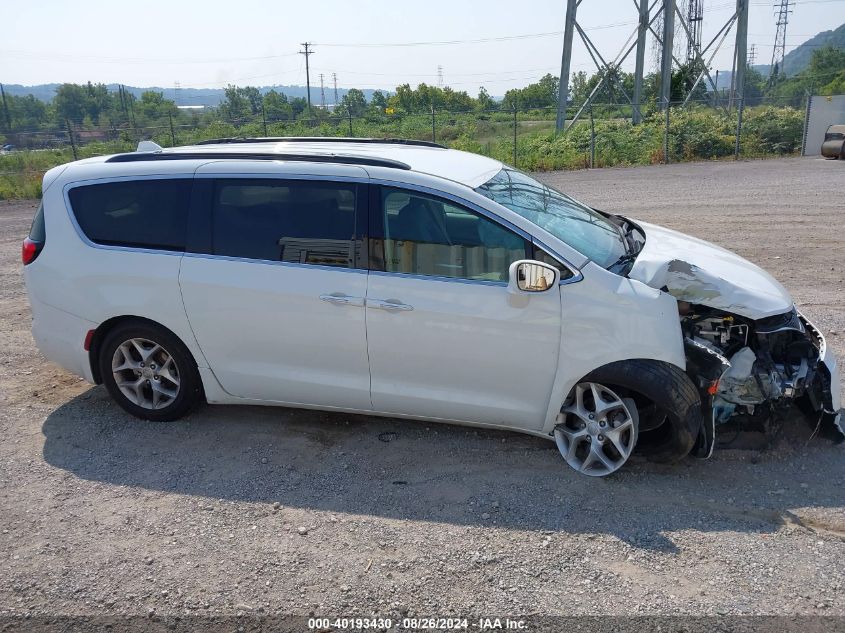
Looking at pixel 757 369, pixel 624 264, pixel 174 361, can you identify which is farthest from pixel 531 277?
pixel 174 361

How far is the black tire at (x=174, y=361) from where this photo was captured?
489 cm

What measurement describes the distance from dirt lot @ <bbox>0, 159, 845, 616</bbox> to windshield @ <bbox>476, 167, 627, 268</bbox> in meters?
1.33

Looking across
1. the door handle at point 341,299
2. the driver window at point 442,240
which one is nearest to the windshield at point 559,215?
the driver window at point 442,240

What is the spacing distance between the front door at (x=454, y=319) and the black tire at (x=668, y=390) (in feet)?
1.17

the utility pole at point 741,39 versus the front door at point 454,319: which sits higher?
the utility pole at point 741,39

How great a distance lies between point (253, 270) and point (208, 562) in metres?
1.83

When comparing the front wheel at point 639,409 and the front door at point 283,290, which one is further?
the front door at point 283,290

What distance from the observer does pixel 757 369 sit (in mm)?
4289

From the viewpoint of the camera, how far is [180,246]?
4797 mm

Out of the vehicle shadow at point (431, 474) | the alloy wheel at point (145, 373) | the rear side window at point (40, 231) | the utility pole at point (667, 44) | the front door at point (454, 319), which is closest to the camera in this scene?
the vehicle shadow at point (431, 474)

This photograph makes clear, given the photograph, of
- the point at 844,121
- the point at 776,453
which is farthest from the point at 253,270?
the point at 844,121

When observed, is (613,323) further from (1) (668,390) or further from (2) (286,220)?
(2) (286,220)

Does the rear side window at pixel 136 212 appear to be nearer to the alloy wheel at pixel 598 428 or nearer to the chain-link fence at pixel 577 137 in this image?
the alloy wheel at pixel 598 428

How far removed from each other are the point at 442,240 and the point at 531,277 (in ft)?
2.05
